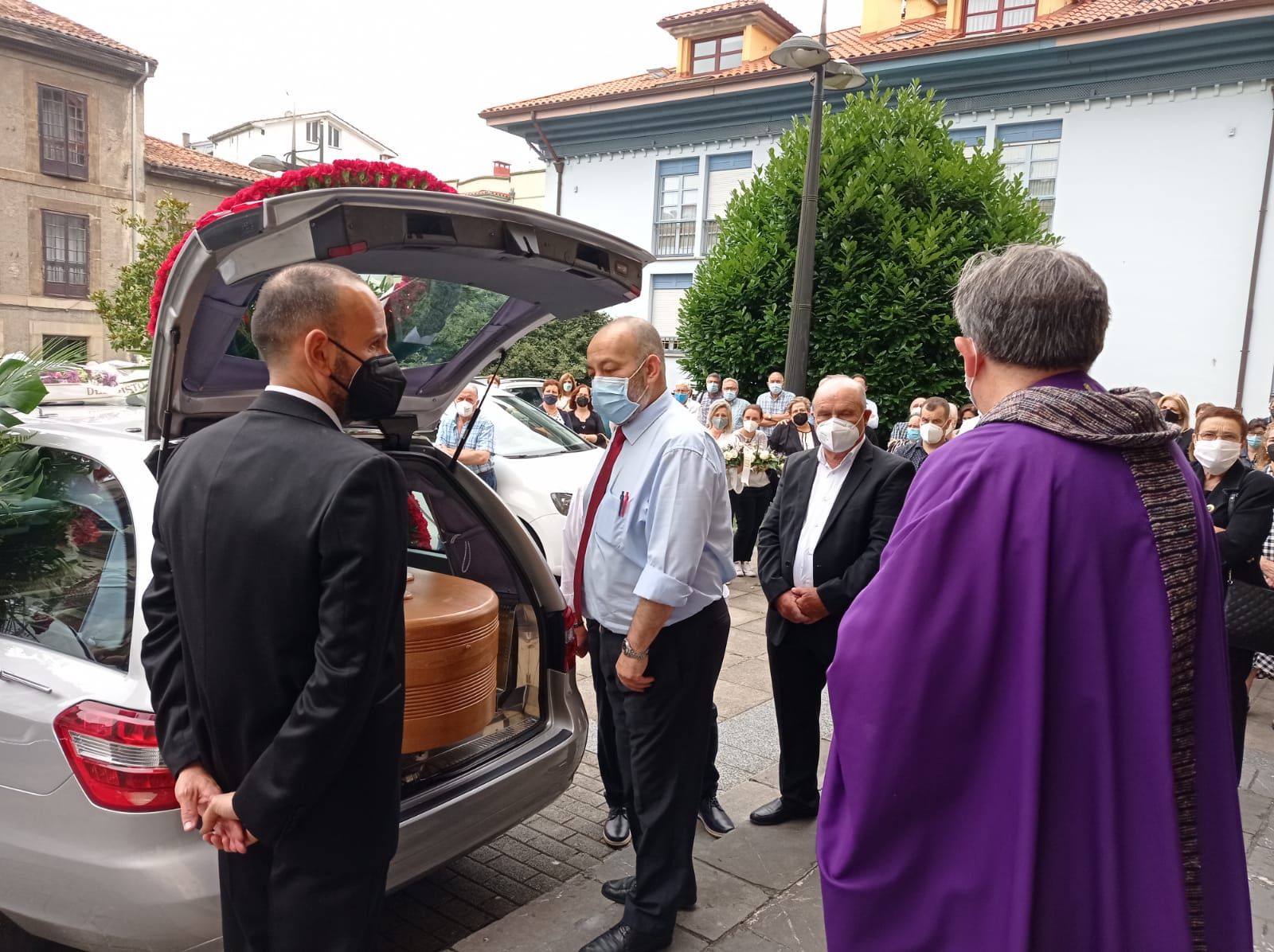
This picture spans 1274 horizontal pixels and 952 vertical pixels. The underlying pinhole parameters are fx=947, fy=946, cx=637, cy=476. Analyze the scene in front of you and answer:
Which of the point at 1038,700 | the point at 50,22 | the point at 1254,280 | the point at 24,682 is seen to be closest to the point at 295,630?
the point at 24,682

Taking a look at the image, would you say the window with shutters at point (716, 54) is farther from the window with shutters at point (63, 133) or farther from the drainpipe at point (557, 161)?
the window with shutters at point (63, 133)

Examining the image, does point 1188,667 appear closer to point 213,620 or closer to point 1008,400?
point 1008,400

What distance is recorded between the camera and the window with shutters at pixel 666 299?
76.6 ft

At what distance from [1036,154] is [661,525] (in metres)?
19.4

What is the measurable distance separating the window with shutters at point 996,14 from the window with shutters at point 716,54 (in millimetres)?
5592

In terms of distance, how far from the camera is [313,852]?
1868 mm

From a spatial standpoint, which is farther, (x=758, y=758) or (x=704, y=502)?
(x=758, y=758)

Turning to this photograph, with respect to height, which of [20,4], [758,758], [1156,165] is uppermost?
[20,4]

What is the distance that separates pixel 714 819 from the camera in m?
3.74

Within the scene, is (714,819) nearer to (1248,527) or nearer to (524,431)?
(1248,527)

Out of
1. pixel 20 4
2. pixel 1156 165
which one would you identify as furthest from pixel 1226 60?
pixel 20 4

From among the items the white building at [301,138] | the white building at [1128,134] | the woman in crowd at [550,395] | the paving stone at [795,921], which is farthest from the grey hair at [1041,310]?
the white building at [301,138]

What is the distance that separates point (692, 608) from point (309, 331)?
150cm

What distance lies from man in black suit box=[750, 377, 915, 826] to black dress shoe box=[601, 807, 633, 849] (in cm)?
54
